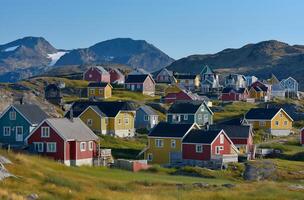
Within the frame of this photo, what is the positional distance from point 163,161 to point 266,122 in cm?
3691

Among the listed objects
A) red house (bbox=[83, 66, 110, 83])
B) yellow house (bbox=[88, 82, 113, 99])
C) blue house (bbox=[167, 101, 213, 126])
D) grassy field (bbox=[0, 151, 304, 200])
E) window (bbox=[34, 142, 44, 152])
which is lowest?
grassy field (bbox=[0, 151, 304, 200])

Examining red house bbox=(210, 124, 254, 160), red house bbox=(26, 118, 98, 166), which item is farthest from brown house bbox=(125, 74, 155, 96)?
red house bbox=(26, 118, 98, 166)

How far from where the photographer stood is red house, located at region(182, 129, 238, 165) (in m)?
71.5

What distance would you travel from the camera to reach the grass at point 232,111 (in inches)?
4658

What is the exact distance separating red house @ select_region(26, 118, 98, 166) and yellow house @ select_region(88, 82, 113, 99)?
63.0 m

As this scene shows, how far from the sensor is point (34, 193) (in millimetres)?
34438

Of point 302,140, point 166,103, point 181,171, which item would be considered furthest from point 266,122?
point 181,171

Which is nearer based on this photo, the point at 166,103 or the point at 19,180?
the point at 19,180

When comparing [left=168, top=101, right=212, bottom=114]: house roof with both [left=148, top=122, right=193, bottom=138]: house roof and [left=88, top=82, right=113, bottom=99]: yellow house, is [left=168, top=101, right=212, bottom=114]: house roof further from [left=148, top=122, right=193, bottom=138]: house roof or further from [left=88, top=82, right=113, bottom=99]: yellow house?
[left=88, top=82, right=113, bottom=99]: yellow house

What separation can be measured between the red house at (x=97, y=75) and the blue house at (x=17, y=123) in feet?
294

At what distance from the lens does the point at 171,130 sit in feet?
248

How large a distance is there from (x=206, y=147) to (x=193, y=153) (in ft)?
6.23

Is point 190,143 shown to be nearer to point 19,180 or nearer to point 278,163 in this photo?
point 278,163

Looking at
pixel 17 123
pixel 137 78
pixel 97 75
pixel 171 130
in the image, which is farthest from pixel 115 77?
pixel 17 123
